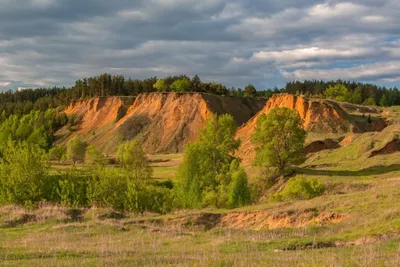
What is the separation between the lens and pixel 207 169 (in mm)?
48625

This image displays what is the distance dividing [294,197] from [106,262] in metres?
24.0

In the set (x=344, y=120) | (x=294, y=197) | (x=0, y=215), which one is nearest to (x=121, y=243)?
(x=0, y=215)

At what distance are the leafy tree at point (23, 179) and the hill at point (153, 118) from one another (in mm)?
64449

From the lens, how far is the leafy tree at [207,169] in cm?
4261

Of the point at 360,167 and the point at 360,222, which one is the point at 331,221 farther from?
the point at 360,167

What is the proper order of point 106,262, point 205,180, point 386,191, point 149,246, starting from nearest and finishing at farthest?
point 106,262 < point 149,246 < point 386,191 < point 205,180

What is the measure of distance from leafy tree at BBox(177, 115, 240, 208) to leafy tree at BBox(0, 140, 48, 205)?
13172 mm

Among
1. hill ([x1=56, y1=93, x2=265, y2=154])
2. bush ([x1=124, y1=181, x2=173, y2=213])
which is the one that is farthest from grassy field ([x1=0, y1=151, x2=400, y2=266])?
hill ([x1=56, y1=93, x2=265, y2=154])

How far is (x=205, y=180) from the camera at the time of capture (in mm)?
46250

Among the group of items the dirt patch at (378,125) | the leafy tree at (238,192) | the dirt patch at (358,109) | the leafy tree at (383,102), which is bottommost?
the leafy tree at (238,192)

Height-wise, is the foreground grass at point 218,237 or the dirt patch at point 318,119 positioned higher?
the dirt patch at point 318,119

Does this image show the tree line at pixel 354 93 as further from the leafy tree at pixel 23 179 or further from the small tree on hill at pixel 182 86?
the leafy tree at pixel 23 179

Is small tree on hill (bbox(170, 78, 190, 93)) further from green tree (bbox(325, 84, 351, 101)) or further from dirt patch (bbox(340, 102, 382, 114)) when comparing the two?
dirt patch (bbox(340, 102, 382, 114))

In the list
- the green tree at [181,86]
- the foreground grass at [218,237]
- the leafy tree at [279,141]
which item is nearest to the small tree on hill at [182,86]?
the green tree at [181,86]
